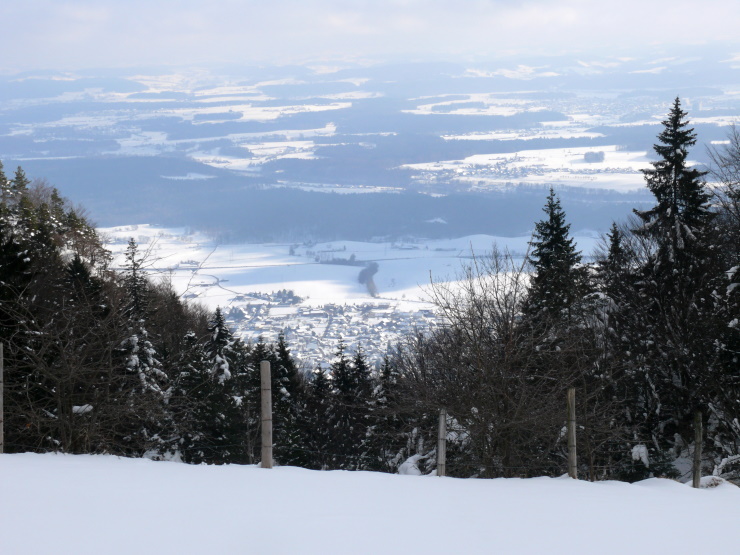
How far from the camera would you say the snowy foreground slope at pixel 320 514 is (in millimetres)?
5152

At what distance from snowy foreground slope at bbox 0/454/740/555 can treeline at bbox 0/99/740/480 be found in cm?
373

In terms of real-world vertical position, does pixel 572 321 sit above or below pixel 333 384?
above

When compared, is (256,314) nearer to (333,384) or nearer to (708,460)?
(333,384)

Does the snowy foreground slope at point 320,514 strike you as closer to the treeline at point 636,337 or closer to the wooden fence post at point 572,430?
the wooden fence post at point 572,430

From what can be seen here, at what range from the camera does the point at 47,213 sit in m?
41.8

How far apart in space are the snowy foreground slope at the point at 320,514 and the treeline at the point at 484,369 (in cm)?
373

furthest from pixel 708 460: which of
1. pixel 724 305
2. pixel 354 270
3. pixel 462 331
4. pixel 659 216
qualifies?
pixel 354 270

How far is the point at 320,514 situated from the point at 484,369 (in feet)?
23.4

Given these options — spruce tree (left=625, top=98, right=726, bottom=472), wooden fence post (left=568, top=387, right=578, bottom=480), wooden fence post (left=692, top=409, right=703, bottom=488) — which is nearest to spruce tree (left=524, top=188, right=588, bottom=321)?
spruce tree (left=625, top=98, right=726, bottom=472)

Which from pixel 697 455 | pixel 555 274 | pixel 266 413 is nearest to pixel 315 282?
pixel 555 274

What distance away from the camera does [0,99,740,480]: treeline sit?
505 inches

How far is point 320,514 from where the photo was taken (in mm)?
6020

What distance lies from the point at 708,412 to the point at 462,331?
10.9 meters

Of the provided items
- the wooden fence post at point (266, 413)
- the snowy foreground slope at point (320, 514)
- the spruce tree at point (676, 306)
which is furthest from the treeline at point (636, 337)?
the snowy foreground slope at point (320, 514)
